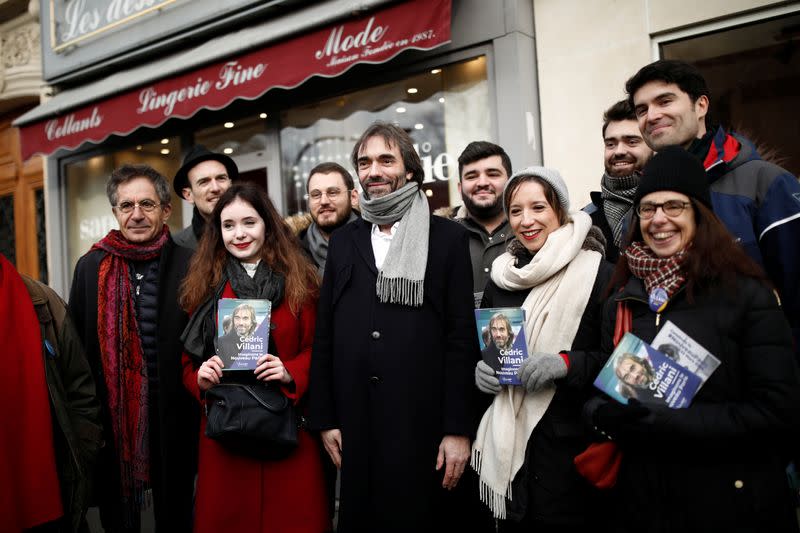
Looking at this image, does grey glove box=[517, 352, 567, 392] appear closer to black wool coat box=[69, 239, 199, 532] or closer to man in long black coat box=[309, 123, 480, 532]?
man in long black coat box=[309, 123, 480, 532]

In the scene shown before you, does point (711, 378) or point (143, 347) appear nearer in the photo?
point (711, 378)

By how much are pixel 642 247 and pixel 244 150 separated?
223 inches

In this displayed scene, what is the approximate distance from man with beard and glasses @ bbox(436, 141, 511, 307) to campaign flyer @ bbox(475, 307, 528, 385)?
38.5 inches

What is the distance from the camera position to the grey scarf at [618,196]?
3.42 metres

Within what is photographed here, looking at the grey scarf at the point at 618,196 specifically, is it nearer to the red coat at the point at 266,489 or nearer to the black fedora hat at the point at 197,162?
the red coat at the point at 266,489

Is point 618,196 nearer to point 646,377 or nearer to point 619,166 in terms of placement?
point 619,166

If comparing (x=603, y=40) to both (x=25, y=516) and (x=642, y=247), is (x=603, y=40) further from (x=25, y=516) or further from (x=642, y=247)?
(x=25, y=516)

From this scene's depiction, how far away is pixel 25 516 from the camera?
9.26ft

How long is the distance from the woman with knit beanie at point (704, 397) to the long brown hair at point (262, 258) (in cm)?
154

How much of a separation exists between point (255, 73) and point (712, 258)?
15.1 feet

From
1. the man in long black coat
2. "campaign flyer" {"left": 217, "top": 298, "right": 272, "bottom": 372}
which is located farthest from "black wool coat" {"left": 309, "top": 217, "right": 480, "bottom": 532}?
"campaign flyer" {"left": 217, "top": 298, "right": 272, "bottom": 372}

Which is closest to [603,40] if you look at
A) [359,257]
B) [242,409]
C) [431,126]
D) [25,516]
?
[431,126]

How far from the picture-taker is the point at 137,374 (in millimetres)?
3549

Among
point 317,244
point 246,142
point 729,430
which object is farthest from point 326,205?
point 246,142
